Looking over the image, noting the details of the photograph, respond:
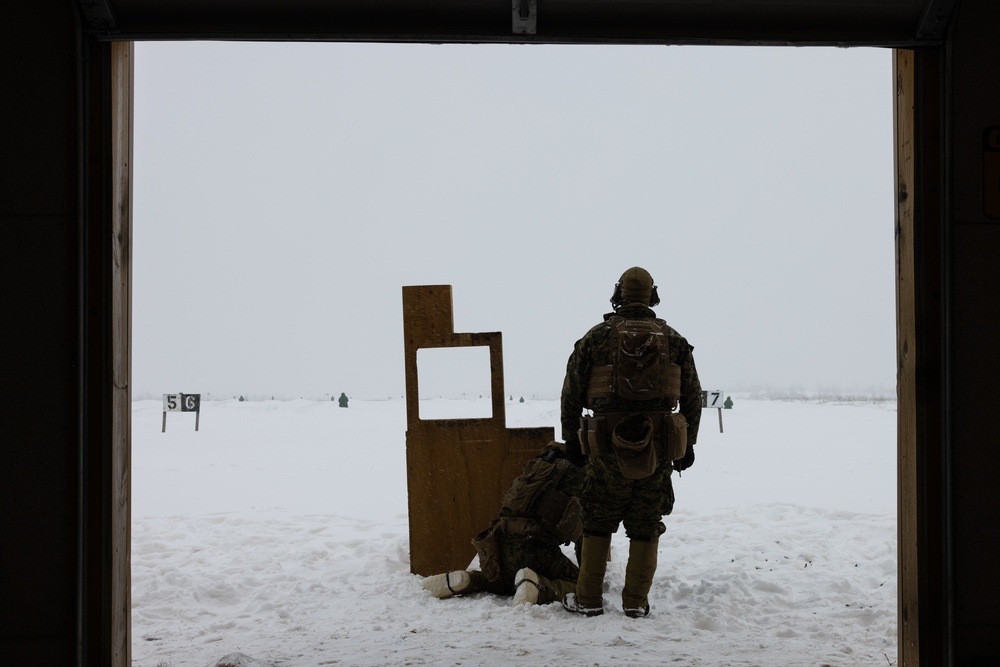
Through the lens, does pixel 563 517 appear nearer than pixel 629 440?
No

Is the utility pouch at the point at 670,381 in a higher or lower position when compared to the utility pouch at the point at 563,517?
higher

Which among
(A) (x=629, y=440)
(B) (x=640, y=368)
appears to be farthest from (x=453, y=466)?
(B) (x=640, y=368)

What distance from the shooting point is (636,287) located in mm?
4695

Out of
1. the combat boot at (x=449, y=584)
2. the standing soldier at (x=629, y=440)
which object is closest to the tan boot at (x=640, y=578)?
the standing soldier at (x=629, y=440)

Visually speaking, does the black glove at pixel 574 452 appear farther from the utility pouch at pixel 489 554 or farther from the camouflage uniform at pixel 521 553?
the utility pouch at pixel 489 554

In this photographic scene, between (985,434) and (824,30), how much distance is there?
1485mm

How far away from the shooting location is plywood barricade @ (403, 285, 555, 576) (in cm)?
551

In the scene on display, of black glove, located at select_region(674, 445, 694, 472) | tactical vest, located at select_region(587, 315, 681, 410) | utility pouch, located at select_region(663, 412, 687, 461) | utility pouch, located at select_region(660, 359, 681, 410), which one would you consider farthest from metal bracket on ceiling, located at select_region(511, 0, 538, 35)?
black glove, located at select_region(674, 445, 694, 472)

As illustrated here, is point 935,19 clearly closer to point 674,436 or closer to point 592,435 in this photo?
point 674,436
